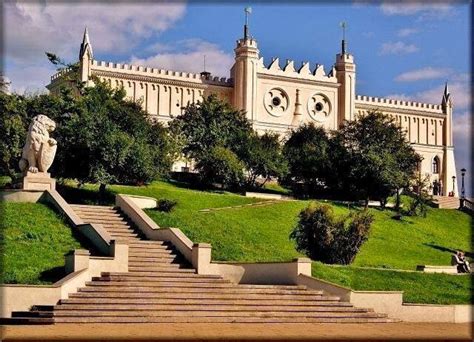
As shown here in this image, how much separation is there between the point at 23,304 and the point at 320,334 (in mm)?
6548

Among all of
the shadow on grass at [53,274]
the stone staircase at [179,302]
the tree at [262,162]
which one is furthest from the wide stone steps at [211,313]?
the tree at [262,162]

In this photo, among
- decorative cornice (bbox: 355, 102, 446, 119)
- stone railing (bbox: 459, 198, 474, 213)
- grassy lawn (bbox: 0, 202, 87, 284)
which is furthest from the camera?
decorative cornice (bbox: 355, 102, 446, 119)

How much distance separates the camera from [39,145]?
2902cm

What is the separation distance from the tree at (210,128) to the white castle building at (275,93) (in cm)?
744

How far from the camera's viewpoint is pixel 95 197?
123ft

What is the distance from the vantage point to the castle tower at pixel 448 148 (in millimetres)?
92312

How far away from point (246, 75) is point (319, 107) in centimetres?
936

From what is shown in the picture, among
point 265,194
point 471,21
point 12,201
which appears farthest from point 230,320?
point 265,194

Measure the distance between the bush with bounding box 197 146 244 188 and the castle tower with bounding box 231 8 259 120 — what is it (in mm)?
24446

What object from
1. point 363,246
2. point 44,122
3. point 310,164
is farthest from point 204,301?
point 310,164

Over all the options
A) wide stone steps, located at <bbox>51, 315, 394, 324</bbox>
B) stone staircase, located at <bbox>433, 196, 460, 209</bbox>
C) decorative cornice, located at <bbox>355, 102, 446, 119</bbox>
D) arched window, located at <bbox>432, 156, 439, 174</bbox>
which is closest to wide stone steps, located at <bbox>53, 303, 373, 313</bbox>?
wide stone steps, located at <bbox>51, 315, 394, 324</bbox>

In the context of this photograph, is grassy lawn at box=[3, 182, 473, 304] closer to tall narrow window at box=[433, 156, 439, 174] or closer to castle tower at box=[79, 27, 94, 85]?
castle tower at box=[79, 27, 94, 85]

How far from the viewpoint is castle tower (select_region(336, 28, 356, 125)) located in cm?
8669

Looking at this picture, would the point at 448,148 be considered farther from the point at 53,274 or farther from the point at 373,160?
the point at 53,274
